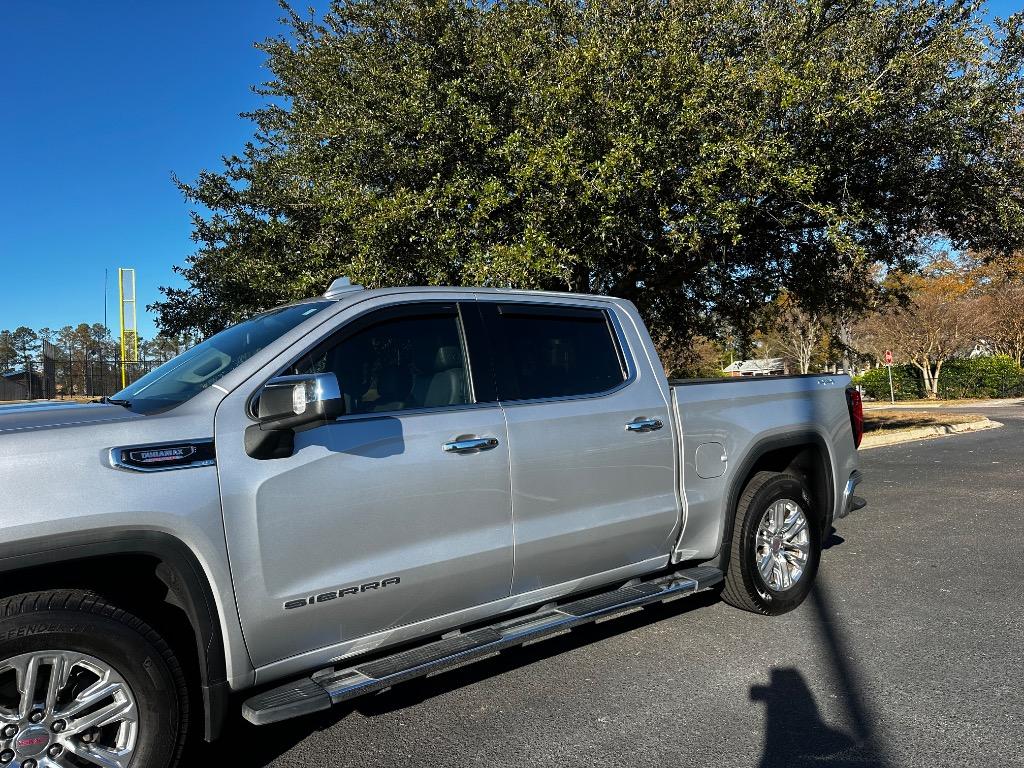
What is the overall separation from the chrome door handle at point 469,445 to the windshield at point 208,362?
85 centimetres

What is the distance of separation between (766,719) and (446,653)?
4.86ft

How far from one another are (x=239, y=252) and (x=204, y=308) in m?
3.33

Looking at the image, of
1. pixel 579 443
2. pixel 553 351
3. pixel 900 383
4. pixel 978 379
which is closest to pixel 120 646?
pixel 579 443

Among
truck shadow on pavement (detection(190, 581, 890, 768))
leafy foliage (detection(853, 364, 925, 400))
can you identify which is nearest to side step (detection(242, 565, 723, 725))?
truck shadow on pavement (detection(190, 581, 890, 768))

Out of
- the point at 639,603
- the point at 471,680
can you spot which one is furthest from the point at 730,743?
the point at 471,680

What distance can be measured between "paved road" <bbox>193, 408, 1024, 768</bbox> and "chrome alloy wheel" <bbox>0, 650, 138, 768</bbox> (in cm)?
72

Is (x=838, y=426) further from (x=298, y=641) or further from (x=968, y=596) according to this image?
(x=298, y=641)

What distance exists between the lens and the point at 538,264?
8.85 metres

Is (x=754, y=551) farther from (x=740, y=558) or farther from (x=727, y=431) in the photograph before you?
(x=727, y=431)

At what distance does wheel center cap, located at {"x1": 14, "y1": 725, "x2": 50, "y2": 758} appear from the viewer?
2.49 m

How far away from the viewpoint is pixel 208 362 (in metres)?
3.44

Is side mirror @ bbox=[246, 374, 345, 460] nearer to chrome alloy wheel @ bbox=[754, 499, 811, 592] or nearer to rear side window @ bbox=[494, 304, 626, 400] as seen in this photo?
rear side window @ bbox=[494, 304, 626, 400]

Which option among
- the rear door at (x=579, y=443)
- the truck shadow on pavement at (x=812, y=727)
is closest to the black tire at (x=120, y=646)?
the rear door at (x=579, y=443)

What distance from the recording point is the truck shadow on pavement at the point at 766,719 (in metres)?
3.18
